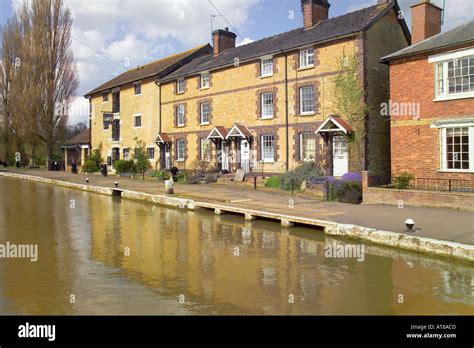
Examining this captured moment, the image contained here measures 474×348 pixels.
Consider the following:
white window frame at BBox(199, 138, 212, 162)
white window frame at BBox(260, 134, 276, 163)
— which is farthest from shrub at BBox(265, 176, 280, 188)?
white window frame at BBox(199, 138, 212, 162)

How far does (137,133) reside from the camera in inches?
1441

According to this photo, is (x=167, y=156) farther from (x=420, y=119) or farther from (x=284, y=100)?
(x=420, y=119)

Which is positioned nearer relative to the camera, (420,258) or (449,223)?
(420,258)

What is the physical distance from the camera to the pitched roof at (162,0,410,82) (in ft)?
71.0

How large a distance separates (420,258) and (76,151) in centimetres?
4342

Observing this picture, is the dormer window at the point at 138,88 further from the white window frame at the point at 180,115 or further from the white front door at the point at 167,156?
the white front door at the point at 167,156

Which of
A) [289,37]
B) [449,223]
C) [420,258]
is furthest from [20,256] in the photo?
[289,37]

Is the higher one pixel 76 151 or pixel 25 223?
pixel 76 151

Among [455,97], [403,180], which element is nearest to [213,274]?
[403,180]

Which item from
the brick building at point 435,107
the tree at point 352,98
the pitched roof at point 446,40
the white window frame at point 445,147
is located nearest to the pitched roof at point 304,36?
the tree at point 352,98

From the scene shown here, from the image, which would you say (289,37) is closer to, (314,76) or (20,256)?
(314,76)

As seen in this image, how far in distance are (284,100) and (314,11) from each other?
6130mm

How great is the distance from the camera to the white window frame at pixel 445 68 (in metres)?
16.2
